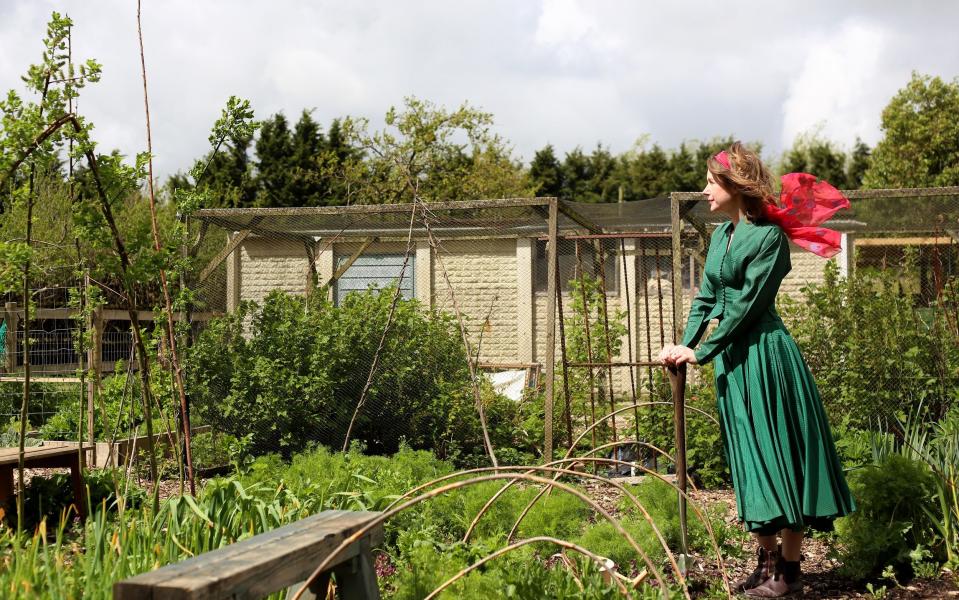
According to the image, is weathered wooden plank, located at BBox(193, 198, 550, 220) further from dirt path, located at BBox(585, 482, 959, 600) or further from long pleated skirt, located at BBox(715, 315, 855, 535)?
long pleated skirt, located at BBox(715, 315, 855, 535)

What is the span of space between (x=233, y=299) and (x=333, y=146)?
16.4 meters

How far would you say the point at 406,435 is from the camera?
24.0 feet

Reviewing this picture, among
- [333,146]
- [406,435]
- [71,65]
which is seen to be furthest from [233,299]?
[333,146]

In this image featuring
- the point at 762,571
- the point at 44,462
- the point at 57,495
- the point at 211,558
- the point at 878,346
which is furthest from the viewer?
the point at 878,346

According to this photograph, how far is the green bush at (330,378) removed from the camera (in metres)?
7.08

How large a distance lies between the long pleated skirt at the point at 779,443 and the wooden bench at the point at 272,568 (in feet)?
5.08

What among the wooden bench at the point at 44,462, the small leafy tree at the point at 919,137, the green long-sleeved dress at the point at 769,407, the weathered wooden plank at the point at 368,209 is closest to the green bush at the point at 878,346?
the weathered wooden plank at the point at 368,209

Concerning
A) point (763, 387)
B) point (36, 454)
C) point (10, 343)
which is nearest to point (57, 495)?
point (36, 454)

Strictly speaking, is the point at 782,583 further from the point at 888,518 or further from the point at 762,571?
the point at 888,518

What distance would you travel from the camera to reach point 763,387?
362 cm

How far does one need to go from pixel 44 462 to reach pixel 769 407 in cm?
406

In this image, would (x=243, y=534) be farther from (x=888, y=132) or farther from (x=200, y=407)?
(x=888, y=132)

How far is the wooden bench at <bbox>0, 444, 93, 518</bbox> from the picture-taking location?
502 centimetres

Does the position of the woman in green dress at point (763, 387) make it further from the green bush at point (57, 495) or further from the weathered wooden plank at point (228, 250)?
the weathered wooden plank at point (228, 250)
